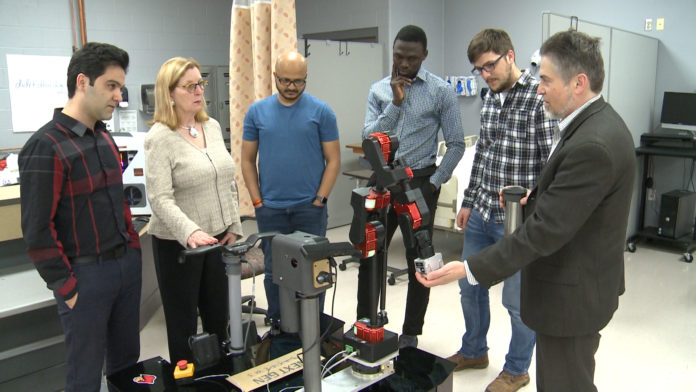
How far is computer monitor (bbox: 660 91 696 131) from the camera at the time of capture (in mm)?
4348

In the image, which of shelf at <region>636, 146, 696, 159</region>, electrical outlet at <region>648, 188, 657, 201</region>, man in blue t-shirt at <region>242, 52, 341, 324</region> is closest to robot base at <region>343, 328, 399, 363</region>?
man in blue t-shirt at <region>242, 52, 341, 324</region>

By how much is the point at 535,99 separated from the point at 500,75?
0.16m

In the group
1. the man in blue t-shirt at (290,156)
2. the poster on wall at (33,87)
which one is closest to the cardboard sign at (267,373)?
the man in blue t-shirt at (290,156)

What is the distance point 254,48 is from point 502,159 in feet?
7.36

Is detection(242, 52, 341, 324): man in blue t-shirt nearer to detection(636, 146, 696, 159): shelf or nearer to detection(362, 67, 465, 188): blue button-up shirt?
detection(362, 67, 465, 188): blue button-up shirt

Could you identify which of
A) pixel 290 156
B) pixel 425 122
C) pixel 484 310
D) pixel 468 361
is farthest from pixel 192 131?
pixel 468 361

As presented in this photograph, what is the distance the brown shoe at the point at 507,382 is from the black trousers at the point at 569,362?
0.82 metres

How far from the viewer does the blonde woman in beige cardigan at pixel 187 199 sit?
80.8 inches

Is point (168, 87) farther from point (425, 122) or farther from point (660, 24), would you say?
point (660, 24)

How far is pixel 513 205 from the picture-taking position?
1.83 meters

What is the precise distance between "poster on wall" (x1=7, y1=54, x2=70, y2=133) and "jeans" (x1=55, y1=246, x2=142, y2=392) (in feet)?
11.3

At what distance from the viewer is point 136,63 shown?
5.24 metres

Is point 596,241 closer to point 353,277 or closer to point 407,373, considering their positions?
point 407,373

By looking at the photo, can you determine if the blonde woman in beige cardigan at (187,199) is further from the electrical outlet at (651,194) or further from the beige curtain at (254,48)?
the electrical outlet at (651,194)
